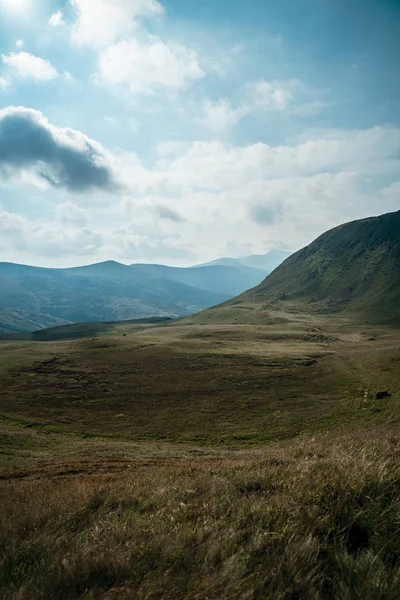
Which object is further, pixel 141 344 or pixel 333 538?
pixel 141 344

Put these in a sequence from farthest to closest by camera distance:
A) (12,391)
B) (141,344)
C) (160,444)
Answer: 1. (141,344)
2. (12,391)
3. (160,444)

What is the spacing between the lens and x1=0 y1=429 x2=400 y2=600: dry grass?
4469 millimetres

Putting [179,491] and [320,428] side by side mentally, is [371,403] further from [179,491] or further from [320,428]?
[179,491]

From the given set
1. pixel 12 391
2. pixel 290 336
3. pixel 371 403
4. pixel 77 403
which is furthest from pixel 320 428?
pixel 290 336

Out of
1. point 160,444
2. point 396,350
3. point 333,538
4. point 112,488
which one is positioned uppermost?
point 333,538

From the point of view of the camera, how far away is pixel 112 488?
9.02 meters

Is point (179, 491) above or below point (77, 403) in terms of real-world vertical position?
above

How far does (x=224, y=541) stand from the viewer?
533cm

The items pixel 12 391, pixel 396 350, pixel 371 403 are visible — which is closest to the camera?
pixel 371 403

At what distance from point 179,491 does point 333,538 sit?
395 cm

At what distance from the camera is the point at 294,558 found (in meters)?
4.77

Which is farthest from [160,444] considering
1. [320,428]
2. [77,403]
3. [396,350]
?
[396,350]

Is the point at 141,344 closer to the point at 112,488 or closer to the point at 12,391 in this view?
the point at 12,391

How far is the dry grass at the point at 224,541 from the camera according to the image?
447 centimetres
